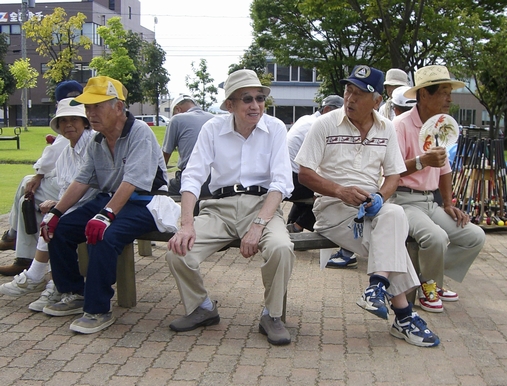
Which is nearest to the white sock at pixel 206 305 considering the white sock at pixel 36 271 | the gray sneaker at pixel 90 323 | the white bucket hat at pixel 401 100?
the gray sneaker at pixel 90 323

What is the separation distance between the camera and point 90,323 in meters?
4.12

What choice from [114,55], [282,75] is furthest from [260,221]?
[282,75]

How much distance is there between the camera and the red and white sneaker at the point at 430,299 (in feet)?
15.3

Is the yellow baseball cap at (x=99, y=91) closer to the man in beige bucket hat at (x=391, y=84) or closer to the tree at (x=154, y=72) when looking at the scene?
the man in beige bucket hat at (x=391, y=84)

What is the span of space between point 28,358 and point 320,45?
77.9 feet

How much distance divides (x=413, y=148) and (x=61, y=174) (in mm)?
2915

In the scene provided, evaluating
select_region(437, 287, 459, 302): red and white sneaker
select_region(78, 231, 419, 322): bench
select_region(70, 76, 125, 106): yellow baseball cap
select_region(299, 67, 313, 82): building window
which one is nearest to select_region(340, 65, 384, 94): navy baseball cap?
select_region(78, 231, 419, 322): bench

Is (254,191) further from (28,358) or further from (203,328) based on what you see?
(28,358)

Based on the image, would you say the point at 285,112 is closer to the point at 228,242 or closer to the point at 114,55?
the point at 114,55

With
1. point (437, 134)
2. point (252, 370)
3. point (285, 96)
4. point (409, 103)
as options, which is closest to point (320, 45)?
point (409, 103)

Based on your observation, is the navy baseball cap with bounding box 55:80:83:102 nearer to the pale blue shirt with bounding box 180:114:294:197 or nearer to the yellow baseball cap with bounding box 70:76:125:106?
the yellow baseball cap with bounding box 70:76:125:106

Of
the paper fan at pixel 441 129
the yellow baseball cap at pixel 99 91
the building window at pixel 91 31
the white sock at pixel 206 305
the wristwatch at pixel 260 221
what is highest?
the building window at pixel 91 31

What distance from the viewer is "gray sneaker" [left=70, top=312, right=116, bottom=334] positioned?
4.09 metres

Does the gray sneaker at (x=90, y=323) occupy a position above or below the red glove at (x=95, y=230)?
below
